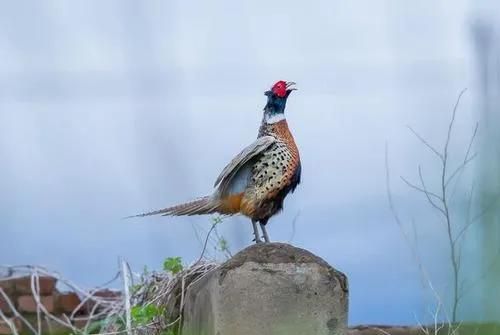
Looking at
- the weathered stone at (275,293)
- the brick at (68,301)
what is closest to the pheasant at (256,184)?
the weathered stone at (275,293)

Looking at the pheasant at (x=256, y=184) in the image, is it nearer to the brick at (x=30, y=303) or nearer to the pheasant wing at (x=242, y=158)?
the pheasant wing at (x=242, y=158)

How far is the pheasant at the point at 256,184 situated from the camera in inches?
104

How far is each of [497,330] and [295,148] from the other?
1705 mm

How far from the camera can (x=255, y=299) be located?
2.49 metres

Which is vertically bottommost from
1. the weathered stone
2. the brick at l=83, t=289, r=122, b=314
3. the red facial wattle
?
the brick at l=83, t=289, r=122, b=314

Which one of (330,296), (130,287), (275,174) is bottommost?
(130,287)

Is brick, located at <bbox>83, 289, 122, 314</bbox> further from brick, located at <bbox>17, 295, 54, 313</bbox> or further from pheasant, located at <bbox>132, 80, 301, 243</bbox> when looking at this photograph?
pheasant, located at <bbox>132, 80, 301, 243</bbox>

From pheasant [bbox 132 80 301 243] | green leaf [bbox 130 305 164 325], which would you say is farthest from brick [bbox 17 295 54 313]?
pheasant [bbox 132 80 301 243]

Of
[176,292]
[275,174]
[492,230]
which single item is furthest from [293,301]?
[492,230]

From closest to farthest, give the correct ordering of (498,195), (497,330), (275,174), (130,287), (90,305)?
(498,195), (497,330), (275,174), (130,287), (90,305)

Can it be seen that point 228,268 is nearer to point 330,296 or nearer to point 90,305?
point 330,296

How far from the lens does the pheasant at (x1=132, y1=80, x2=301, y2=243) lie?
8.68 ft

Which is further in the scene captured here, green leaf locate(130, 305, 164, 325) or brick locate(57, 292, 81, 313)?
brick locate(57, 292, 81, 313)

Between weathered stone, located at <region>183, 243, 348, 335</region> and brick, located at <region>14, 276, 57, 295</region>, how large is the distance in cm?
258
